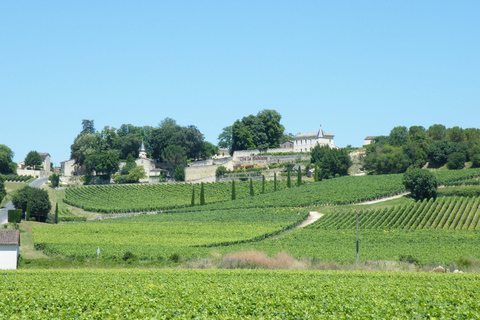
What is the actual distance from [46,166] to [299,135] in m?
55.0

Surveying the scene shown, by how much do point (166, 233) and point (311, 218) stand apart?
16883 mm

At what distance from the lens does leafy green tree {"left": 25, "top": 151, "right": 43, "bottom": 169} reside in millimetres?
112938

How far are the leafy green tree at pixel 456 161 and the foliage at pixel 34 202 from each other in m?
54.4

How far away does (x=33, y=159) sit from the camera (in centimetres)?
11312

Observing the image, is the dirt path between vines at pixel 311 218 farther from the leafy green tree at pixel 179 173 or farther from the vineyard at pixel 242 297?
the leafy green tree at pixel 179 173

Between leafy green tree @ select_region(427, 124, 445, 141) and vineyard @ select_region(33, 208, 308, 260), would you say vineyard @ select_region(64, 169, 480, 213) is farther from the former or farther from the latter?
leafy green tree @ select_region(427, 124, 445, 141)

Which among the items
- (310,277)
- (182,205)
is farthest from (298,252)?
(182,205)

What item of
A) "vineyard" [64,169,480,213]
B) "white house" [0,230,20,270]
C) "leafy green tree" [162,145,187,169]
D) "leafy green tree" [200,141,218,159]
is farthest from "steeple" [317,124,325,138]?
"white house" [0,230,20,270]

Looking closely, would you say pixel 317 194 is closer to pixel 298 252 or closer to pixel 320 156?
pixel 320 156

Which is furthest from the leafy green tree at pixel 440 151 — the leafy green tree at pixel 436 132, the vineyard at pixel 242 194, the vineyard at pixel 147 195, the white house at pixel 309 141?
the white house at pixel 309 141

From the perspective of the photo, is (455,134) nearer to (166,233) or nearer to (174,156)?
(174,156)

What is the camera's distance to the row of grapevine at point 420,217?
166ft

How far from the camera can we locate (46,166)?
386ft

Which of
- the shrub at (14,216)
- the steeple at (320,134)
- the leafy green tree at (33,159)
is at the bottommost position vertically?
the shrub at (14,216)
